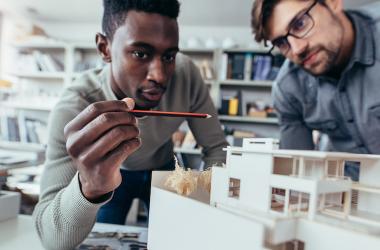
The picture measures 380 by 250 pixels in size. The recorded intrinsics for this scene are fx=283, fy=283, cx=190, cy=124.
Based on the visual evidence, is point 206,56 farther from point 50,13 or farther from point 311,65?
point 311,65

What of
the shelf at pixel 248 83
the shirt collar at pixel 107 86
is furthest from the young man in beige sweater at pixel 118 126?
the shelf at pixel 248 83

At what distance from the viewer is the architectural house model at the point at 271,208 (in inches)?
15.7

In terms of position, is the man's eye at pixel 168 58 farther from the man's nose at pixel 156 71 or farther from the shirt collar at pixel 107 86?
the shirt collar at pixel 107 86

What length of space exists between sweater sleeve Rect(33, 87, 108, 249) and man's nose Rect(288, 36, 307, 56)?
75 centimetres

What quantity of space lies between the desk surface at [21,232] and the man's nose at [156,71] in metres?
0.42

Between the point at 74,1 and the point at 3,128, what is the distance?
145cm

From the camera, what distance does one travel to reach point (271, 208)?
18.8 inches

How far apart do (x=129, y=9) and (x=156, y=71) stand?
0.19 m

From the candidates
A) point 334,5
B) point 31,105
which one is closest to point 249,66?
point 334,5

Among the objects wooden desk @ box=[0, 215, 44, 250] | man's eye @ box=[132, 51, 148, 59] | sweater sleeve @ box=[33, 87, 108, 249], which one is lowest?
wooden desk @ box=[0, 215, 44, 250]

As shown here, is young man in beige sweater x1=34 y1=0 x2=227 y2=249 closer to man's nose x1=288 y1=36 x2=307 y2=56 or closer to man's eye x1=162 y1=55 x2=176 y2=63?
man's eye x1=162 y1=55 x2=176 y2=63

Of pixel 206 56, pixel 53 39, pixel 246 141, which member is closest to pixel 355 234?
pixel 246 141

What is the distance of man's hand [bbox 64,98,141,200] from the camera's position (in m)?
0.48

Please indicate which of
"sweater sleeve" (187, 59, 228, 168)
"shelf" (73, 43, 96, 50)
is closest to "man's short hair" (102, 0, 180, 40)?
"sweater sleeve" (187, 59, 228, 168)
